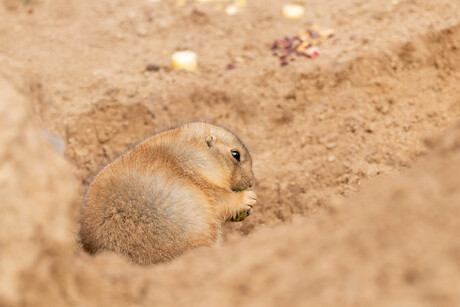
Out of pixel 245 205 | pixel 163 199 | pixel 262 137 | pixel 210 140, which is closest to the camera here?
pixel 163 199

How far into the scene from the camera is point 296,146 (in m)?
4.73

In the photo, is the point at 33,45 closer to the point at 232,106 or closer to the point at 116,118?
the point at 116,118

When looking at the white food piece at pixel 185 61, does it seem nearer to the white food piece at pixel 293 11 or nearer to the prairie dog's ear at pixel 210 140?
the white food piece at pixel 293 11

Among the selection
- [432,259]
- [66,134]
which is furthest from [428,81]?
[432,259]

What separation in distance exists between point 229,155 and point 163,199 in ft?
2.60

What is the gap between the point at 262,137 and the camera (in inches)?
196

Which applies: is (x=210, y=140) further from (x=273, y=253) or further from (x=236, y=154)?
(x=273, y=253)

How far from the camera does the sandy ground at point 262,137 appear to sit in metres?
1.58

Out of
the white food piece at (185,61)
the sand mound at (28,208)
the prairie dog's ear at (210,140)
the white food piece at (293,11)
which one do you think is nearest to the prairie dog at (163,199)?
the prairie dog's ear at (210,140)

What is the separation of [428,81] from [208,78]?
6.91ft

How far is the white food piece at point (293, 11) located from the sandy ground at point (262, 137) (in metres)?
0.10

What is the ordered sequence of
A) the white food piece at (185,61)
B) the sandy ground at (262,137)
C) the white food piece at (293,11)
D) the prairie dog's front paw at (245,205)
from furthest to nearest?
1. the white food piece at (293,11)
2. the white food piece at (185,61)
3. the prairie dog's front paw at (245,205)
4. the sandy ground at (262,137)

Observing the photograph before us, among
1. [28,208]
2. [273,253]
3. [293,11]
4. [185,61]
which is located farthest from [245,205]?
[293,11]

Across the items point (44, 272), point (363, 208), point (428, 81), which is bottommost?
point (428, 81)
